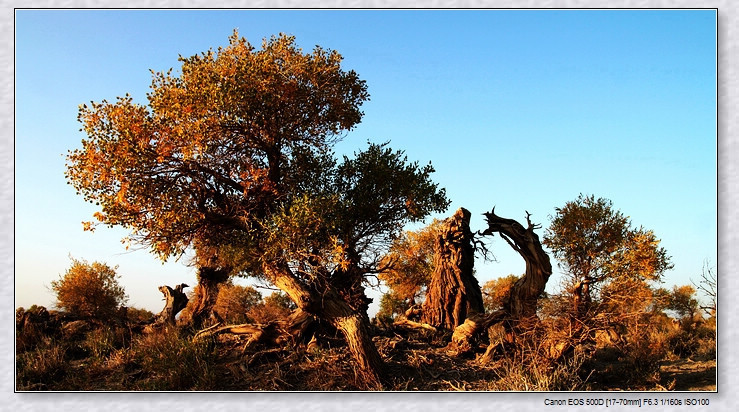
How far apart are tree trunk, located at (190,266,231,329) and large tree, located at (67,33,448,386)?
7.25 m

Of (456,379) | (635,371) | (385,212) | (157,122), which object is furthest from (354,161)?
(635,371)

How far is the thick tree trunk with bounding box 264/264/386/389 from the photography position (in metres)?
17.5

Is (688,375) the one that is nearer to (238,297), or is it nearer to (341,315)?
(341,315)

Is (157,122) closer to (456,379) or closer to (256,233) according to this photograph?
(256,233)

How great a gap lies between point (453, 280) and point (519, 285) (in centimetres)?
405

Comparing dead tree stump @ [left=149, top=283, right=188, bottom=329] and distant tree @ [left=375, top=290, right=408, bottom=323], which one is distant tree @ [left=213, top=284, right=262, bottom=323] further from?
dead tree stump @ [left=149, top=283, right=188, bottom=329]

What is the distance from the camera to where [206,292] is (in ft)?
88.7

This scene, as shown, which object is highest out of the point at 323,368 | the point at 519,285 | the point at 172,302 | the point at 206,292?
the point at 519,285

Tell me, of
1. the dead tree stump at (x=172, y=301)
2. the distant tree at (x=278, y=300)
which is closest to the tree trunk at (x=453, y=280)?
the dead tree stump at (x=172, y=301)

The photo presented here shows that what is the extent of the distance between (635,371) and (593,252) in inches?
259

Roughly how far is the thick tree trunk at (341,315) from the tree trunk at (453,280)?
6.52 metres

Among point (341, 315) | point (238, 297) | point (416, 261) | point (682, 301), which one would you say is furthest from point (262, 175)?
point (682, 301)

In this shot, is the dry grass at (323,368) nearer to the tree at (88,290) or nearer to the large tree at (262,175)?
the large tree at (262,175)

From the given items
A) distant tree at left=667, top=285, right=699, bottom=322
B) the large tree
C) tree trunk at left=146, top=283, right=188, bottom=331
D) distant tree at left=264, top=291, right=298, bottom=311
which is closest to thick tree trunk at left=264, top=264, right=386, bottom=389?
the large tree
